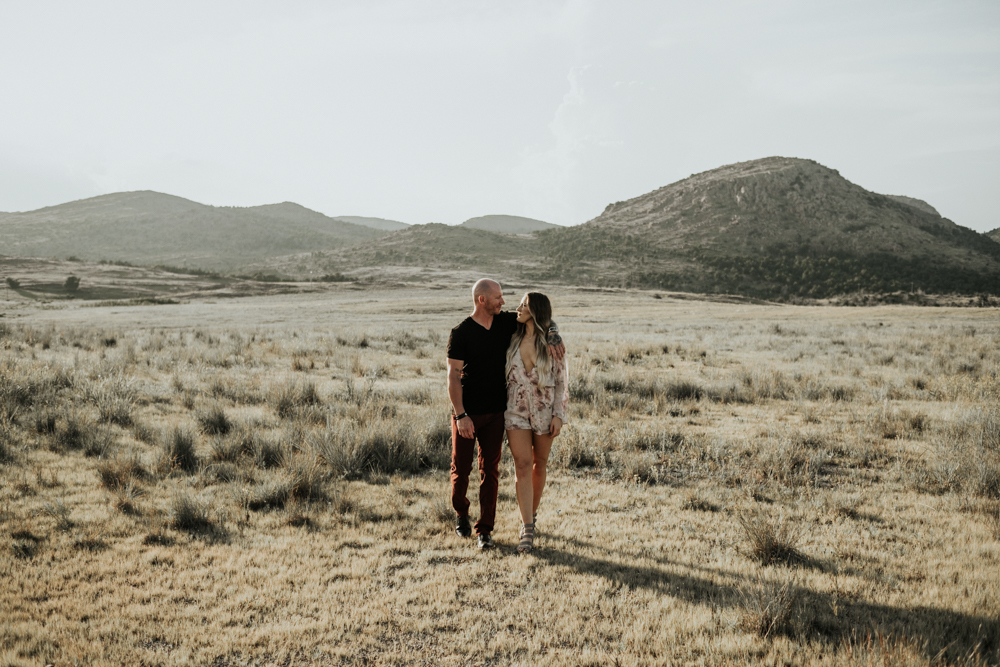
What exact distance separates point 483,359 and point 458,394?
37 centimetres

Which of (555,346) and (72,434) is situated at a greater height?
(555,346)

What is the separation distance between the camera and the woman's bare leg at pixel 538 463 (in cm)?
503

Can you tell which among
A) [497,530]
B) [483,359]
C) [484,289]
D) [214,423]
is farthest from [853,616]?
[214,423]

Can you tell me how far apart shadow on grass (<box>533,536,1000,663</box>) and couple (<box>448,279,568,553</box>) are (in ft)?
2.98

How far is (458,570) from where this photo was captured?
461 centimetres

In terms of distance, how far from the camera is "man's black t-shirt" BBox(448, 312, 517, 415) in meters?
4.88

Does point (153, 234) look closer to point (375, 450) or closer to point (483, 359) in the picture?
point (375, 450)

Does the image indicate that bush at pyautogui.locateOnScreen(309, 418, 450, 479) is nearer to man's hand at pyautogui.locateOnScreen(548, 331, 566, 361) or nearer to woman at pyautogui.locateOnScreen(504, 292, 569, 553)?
woman at pyautogui.locateOnScreen(504, 292, 569, 553)

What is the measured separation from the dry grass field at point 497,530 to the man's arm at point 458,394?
1.08 meters

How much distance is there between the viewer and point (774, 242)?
293ft

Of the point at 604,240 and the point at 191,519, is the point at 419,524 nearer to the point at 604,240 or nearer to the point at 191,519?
the point at 191,519

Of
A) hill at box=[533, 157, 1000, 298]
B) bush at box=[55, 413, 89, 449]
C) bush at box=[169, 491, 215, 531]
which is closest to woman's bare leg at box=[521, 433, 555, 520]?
bush at box=[169, 491, 215, 531]

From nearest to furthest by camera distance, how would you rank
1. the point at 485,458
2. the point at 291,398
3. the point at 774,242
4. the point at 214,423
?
1. the point at 485,458
2. the point at 214,423
3. the point at 291,398
4. the point at 774,242

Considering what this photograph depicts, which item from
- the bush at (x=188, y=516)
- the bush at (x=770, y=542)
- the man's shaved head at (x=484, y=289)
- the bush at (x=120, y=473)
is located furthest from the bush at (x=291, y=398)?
the bush at (x=770, y=542)
